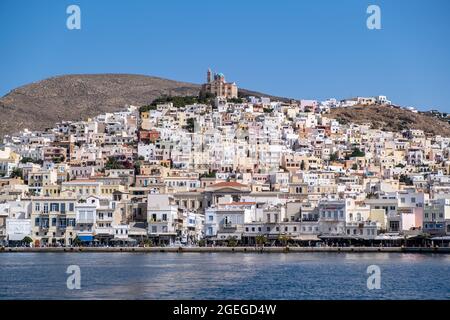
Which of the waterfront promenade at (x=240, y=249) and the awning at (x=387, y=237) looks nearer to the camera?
the waterfront promenade at (x=240, y=249)

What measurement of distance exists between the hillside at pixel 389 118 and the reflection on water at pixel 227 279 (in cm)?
5217

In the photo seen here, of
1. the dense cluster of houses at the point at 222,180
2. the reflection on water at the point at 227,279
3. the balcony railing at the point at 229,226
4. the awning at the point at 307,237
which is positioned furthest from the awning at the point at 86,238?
the reflection on water at the point at 227,279

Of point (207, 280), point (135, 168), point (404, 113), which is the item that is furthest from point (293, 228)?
point (404, 113)

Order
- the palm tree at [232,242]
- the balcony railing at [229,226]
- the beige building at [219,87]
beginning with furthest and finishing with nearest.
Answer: the beige building at [219,87] < the balcony railing at [229,226] < the palm tree at [232,242]

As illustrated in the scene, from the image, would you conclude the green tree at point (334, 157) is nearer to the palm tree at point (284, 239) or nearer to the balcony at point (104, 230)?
the palm tree at point (284, 239)

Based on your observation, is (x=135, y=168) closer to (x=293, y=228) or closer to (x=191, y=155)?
(x=191, y=155)

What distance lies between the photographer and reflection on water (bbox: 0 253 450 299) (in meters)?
19.5

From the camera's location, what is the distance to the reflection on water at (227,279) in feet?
63.9

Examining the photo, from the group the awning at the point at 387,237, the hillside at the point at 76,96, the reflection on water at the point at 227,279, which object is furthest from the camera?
the hillside at the point at 76,96

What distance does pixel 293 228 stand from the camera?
43.6 m

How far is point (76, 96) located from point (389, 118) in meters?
44.1

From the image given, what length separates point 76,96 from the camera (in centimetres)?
11700

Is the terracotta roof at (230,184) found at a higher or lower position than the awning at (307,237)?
higher

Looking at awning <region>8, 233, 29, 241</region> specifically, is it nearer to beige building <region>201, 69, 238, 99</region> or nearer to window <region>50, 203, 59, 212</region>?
window <region>50, 203, 59, 212</region>
